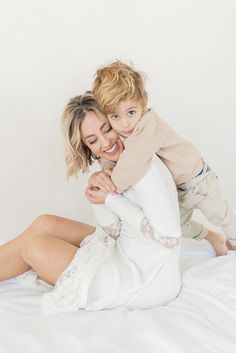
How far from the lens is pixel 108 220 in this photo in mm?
1618

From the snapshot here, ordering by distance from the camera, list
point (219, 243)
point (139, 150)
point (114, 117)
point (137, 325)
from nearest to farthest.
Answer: point (137, 325) < point (139, 150) < point (114, 117) < point (219, 243)

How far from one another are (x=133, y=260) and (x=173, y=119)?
112 centimetres

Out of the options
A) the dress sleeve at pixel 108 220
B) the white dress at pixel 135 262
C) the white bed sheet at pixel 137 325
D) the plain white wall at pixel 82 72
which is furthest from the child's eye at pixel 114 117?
the plain white wall at pixel 82 72

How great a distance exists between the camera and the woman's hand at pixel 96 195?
154cm

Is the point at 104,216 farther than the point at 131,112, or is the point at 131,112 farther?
A: the point at 104,216

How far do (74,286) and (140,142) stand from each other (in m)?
0.45

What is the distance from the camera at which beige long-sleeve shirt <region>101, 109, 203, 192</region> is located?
1384 mm

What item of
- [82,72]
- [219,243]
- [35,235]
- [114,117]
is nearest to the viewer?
[114,117]

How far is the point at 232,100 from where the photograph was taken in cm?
249

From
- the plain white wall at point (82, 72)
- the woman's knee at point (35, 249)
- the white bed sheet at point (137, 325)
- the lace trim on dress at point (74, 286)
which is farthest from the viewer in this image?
the plain white wall at point (82, 72)

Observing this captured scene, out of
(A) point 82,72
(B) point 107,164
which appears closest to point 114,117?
(B) point 107,164

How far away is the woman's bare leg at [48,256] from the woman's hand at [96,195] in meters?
0.18

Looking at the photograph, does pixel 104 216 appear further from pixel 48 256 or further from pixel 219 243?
pixel 219 243

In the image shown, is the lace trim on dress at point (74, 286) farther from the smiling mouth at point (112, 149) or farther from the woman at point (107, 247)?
the smiling mouth at point (112, 149)
